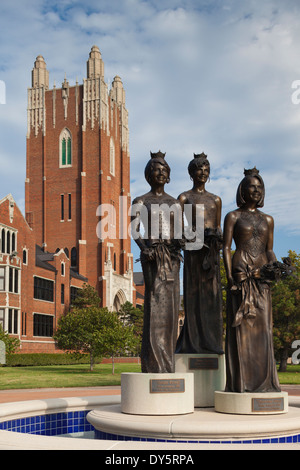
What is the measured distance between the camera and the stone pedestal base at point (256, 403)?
283 inches

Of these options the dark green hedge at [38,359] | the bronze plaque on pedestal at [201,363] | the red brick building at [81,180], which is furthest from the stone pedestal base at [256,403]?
the red brick building at [81,180]

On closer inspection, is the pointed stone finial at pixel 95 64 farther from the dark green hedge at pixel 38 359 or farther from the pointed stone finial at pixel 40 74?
the dark green hedge at pixel 38 359

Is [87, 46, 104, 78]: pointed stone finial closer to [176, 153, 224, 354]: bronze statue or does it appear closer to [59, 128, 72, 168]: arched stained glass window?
[59, 128, 72, 168]: arched stained glass window

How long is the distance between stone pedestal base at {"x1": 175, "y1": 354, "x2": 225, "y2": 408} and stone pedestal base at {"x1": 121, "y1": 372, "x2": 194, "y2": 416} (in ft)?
2.91

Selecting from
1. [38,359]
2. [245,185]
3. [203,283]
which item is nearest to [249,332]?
[203,283]

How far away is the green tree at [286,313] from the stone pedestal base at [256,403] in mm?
29073

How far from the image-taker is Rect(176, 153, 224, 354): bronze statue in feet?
28.3

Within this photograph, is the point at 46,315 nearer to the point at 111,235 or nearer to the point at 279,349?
the point at 111,235

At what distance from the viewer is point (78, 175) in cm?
7094

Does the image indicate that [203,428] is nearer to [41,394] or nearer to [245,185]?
[245,185]

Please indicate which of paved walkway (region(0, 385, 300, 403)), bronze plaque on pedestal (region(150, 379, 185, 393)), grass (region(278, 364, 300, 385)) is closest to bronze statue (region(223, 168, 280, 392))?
bronze plaque on pedestal (region(150, 379, 185, 393))

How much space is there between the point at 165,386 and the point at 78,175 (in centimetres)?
6500

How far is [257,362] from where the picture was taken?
7.45m
